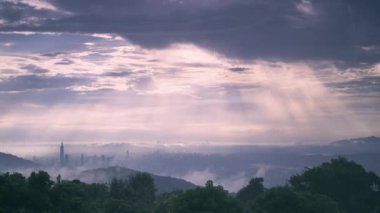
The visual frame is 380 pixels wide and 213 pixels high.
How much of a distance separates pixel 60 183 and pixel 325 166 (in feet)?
120

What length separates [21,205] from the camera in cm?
5147

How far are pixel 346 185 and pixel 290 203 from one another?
18718 mm

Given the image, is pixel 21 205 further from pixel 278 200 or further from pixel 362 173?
pixel 362 173

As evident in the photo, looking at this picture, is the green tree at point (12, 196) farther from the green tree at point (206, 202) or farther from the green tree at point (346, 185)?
the green tree at point (346, 185)

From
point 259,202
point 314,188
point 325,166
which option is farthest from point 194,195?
point 325,166

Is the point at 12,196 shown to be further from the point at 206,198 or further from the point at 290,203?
the point at 290,203

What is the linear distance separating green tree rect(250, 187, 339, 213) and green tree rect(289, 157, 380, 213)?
1314 centimetres

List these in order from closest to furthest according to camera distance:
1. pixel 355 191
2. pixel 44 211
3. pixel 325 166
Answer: pixel 44 211, pixel 355 191, pixel 325 166

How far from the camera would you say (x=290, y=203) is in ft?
184

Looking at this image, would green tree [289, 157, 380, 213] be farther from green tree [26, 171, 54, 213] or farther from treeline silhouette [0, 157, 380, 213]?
green tree [26, 171, 54, 213]

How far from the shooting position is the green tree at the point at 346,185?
227 feet

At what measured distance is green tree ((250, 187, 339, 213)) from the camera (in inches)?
2174

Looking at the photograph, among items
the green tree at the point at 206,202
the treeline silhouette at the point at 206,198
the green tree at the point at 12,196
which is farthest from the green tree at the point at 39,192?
the green tree at the point at 206,202

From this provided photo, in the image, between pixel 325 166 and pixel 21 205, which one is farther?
pixel 325 166
